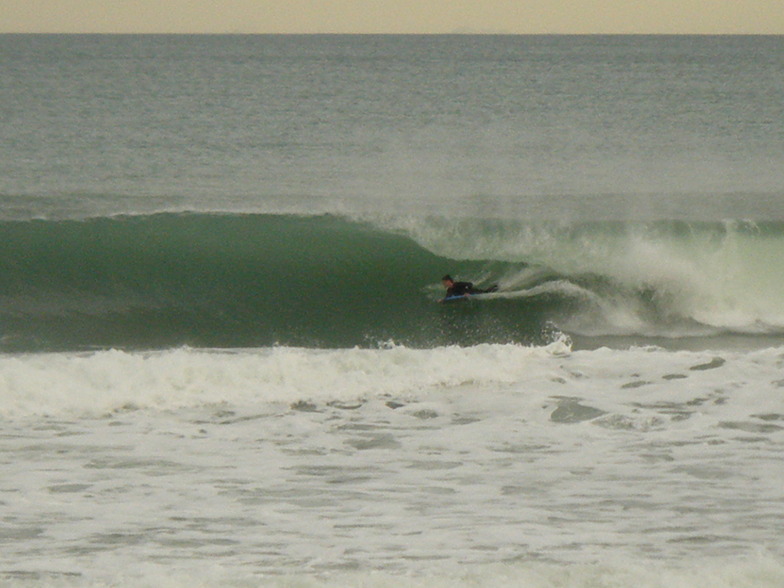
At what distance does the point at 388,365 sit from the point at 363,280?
523cm

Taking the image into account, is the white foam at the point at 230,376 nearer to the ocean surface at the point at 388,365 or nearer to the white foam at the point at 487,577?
the ocean surface at the point at 388,365

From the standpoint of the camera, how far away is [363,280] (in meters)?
17.1

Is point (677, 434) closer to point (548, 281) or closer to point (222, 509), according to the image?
point (222, 509)

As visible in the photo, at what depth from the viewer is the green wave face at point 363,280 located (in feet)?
48.5

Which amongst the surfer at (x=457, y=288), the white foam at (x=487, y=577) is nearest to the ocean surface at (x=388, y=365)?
the white foam at (x=487, y=577)

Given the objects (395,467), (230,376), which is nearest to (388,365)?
(230,376)

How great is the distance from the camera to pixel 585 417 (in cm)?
1066

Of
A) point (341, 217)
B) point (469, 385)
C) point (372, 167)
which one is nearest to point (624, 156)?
point (372, 167)

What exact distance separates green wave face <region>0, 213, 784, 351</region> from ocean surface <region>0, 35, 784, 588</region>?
0.06 metres

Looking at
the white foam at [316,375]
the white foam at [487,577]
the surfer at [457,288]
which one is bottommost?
the white foam at [487,577]

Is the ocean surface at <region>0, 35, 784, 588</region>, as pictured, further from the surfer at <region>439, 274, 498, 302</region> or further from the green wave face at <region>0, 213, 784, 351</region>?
the surfer at <region>439, 274, 498, 302</region>

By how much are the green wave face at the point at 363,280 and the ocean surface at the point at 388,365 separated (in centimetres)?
6

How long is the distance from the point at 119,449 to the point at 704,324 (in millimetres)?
8353

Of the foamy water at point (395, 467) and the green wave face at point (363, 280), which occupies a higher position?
the green wave face at point (363, 280)
